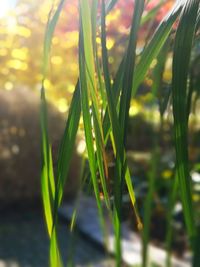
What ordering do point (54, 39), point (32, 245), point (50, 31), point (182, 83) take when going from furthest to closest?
1. point (32, 245)
2. point (54, 39)
3. point (50, 31)
4. point (182, 83)

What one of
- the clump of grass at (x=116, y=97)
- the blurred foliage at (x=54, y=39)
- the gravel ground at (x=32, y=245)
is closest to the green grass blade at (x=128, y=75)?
the clump of grass at (x=116, y=97)

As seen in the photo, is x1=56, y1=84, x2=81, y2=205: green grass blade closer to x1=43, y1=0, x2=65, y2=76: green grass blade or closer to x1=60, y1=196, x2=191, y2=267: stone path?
x1=43, y1=0, x2=65, y2=76: green grass blade

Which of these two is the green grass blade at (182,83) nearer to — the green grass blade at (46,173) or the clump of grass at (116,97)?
the clump of grass at (116,97)

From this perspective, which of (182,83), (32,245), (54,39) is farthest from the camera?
(32,245)

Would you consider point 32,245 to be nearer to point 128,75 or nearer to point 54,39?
point 54,39

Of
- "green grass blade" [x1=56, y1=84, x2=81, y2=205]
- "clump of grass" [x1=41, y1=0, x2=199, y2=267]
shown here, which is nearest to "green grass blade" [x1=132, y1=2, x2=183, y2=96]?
"clump of grass" [x1=41, y1=0, x2=199, y2=267]

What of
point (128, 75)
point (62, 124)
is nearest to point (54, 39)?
point (128, 75)

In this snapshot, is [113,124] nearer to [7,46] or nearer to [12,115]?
[7,46]

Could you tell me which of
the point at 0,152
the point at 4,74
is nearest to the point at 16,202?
the point at 0,152
